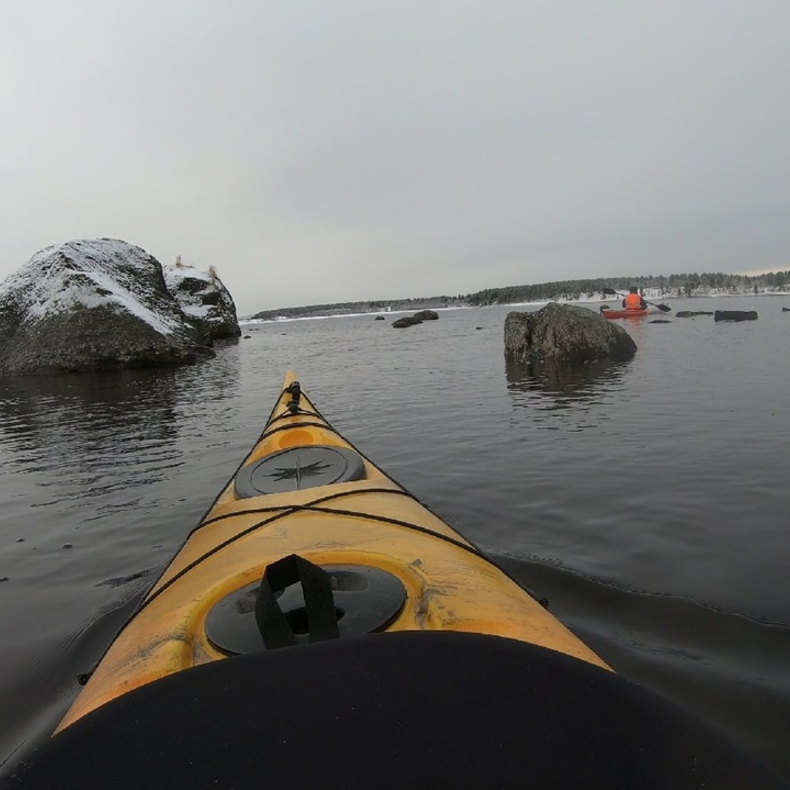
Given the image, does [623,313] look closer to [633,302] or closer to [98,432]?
[633,302]

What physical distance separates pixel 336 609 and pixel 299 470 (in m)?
2.33

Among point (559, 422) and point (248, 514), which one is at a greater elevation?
point (248, 514)

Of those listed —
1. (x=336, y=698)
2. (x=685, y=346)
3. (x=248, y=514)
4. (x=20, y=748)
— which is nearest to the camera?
(x=336, y=698)

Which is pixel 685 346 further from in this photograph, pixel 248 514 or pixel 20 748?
pixel 20 748

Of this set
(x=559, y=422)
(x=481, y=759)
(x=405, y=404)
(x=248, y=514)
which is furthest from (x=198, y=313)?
(x=481, y=759)

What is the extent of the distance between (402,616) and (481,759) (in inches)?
31.7

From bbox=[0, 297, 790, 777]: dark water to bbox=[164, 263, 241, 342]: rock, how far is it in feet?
83.7

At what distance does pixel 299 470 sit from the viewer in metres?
4.00

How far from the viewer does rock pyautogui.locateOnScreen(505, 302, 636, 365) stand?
50.5 feet

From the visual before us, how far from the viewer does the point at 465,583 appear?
1.98 meters

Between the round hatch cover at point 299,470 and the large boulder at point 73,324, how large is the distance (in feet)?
62.4

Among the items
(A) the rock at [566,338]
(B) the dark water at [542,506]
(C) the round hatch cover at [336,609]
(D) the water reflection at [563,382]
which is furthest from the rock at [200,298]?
(C) the round hatch cover at [336,609]

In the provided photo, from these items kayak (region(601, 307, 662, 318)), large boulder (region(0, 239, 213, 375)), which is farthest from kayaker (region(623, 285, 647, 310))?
large boulder (region(0, 239, 213, 375))

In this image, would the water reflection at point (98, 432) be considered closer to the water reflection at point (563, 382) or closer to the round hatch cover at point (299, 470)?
the round hatch cover at point (299, 470)
